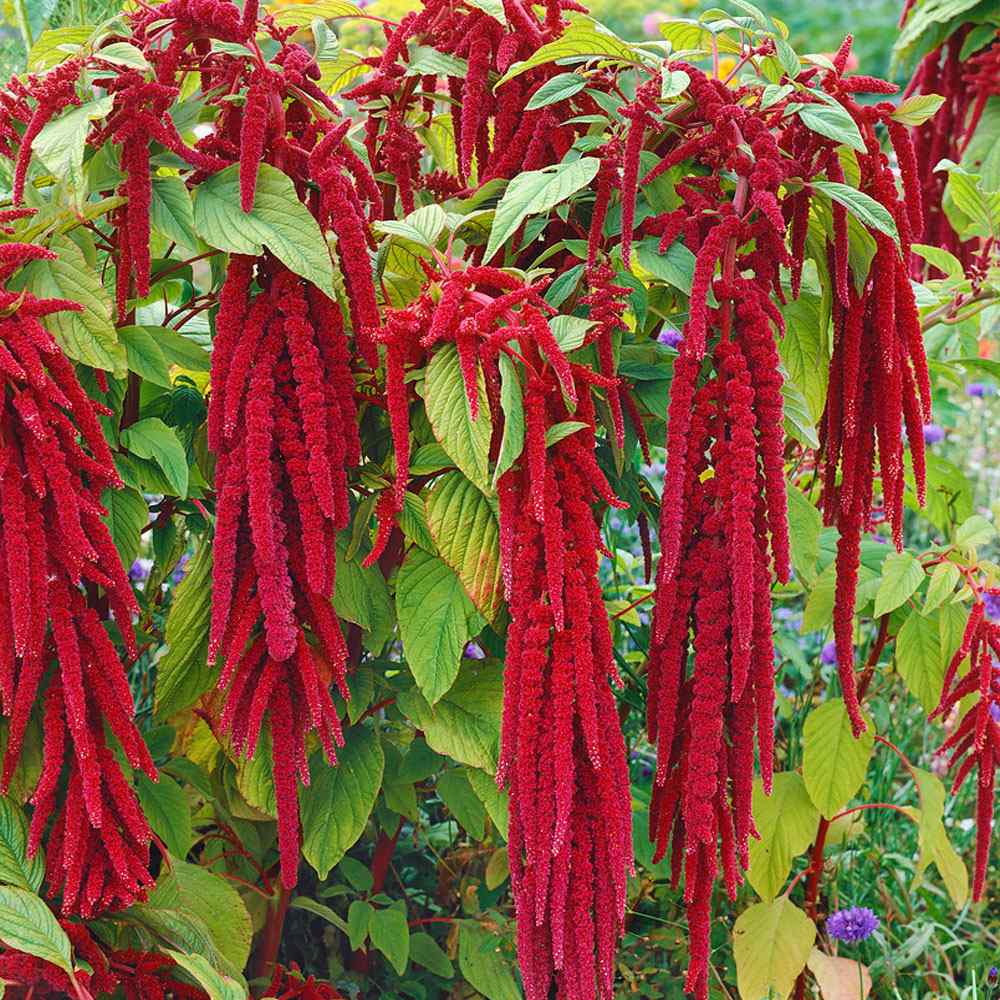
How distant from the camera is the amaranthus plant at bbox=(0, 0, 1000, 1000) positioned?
1188 mm

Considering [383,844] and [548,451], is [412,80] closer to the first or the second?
[548,451]

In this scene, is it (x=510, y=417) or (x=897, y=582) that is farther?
(x=897, y=582)

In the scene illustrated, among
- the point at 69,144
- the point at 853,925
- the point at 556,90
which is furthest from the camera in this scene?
the point at 853,925

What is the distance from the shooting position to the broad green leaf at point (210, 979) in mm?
1262

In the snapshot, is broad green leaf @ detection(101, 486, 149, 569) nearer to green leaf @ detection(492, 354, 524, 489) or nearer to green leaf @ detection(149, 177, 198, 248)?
green leaf @ detection(149, 177, 198, 248)

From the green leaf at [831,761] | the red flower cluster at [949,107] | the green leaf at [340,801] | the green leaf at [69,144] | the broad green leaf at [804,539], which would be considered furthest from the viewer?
the red flower cluster at [949,107]

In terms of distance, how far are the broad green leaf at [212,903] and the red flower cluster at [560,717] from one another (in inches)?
17.4

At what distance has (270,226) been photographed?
121 centimetres

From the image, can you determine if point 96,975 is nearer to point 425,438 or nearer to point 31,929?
point 31,929

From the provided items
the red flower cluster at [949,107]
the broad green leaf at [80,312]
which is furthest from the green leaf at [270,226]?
the red flower cluster at [949,107]

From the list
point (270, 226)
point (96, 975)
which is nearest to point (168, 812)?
point (96, 975)

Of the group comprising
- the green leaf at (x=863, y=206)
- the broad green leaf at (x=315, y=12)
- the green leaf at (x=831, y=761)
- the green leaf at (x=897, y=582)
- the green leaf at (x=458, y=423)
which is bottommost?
the green leaf at (x=831, y=761)

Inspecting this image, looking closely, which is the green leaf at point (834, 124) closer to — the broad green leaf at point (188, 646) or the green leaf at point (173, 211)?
the green leaf at point (173, 211)

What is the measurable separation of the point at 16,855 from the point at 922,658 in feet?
3.88
